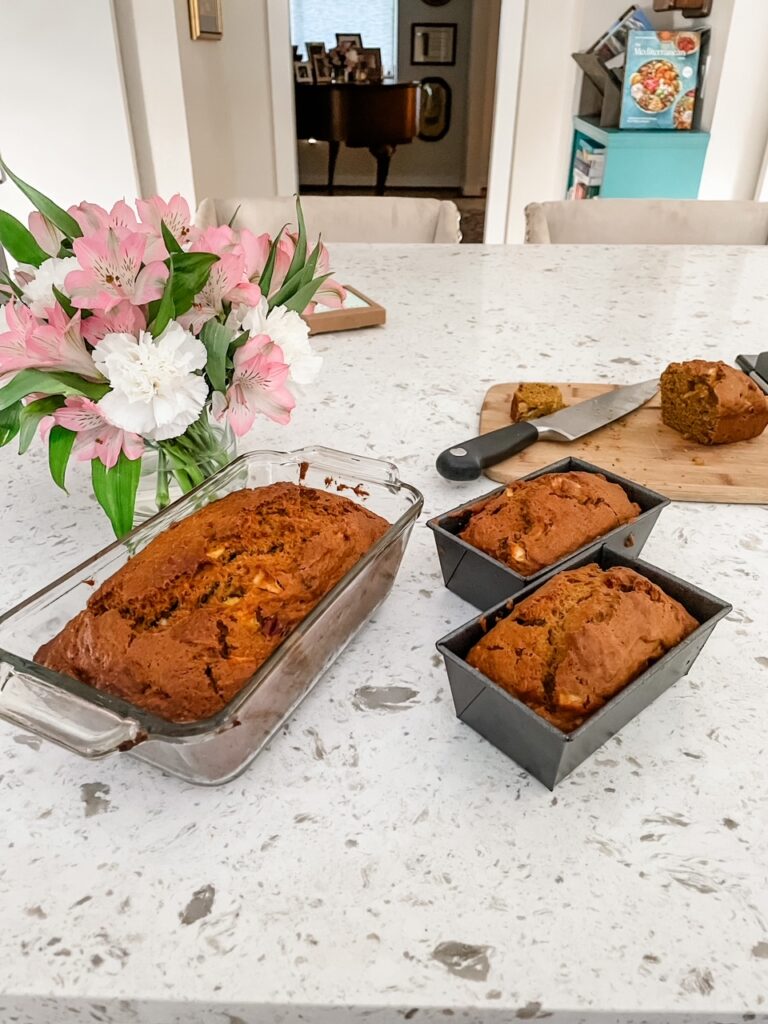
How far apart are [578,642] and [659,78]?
3287 millimetres

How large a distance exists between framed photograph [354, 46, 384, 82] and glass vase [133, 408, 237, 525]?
6.37 metres

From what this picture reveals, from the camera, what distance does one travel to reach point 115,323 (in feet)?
2.00

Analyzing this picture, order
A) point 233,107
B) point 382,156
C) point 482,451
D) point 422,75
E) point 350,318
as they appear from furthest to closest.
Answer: point 422,75, point 382,156, point 233,107, point 350,318, point 482,451

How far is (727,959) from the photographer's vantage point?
43cm

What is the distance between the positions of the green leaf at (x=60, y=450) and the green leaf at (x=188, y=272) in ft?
0.50

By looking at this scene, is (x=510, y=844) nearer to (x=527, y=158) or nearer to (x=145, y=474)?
(x=145, y=474)

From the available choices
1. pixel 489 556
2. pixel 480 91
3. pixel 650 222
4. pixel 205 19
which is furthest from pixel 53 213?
pixel 480 91

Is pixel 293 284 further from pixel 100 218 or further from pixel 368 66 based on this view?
pixel 368 66

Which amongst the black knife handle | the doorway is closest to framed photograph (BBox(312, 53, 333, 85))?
the doorway

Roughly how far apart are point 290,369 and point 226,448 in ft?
0.45

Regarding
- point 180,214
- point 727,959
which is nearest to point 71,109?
point 180,214

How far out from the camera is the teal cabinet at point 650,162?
10.2 ft

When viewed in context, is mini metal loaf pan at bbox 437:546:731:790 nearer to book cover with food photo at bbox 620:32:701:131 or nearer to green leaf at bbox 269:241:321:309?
green leaf at bbox 269:241:321:309

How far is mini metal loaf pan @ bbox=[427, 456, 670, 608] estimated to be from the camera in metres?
0.64
